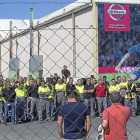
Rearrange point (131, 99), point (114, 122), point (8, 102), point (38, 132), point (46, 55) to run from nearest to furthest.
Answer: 1. point (114, 122)
2. point (38, 132)
3. point (46, 55)
4. point (8, 102)
5. point (131, 99)

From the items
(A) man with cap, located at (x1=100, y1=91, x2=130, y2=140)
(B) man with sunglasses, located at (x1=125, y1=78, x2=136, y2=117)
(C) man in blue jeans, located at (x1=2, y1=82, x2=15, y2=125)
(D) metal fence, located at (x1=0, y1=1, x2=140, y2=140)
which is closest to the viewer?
(A) man with cap, located at (x1=100, y1=91, x2=130, y2=140)

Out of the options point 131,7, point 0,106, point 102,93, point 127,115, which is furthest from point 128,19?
Result: point 127,115

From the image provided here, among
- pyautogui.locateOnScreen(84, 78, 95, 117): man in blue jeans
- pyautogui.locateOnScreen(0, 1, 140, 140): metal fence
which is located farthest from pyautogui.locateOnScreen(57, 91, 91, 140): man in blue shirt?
pyautogui.locateOnScreen(84, 78, 95, 117): man in blue jeans

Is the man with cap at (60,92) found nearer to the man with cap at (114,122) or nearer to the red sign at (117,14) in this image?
the red sign at (117,14)

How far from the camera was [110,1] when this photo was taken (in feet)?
63.7

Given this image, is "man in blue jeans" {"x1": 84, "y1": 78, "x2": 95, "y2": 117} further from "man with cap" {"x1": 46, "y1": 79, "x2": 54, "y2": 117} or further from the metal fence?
"man with cap" {"x1": 46, "y1": 79, "x2": 54, "y2": 117}

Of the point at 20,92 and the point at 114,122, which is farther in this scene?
the point at 20,92

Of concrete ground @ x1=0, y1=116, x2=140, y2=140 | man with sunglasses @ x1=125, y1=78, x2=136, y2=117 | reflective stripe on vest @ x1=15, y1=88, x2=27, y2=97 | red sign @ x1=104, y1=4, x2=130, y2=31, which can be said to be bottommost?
concrete ground @ x1=0, y1=116, x2=140, y2=140

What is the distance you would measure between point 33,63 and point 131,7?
51.7 ft

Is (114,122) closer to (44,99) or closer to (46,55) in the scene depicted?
(46,55)

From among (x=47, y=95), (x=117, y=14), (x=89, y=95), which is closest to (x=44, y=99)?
(x=47, y=95)

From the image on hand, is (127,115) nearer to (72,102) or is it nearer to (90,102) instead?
(72,102)

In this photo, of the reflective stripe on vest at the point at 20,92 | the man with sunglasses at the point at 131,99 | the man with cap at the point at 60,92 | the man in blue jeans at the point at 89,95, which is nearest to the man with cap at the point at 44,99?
the man with cap at the point at 60,92

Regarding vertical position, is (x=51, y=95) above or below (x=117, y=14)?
below
